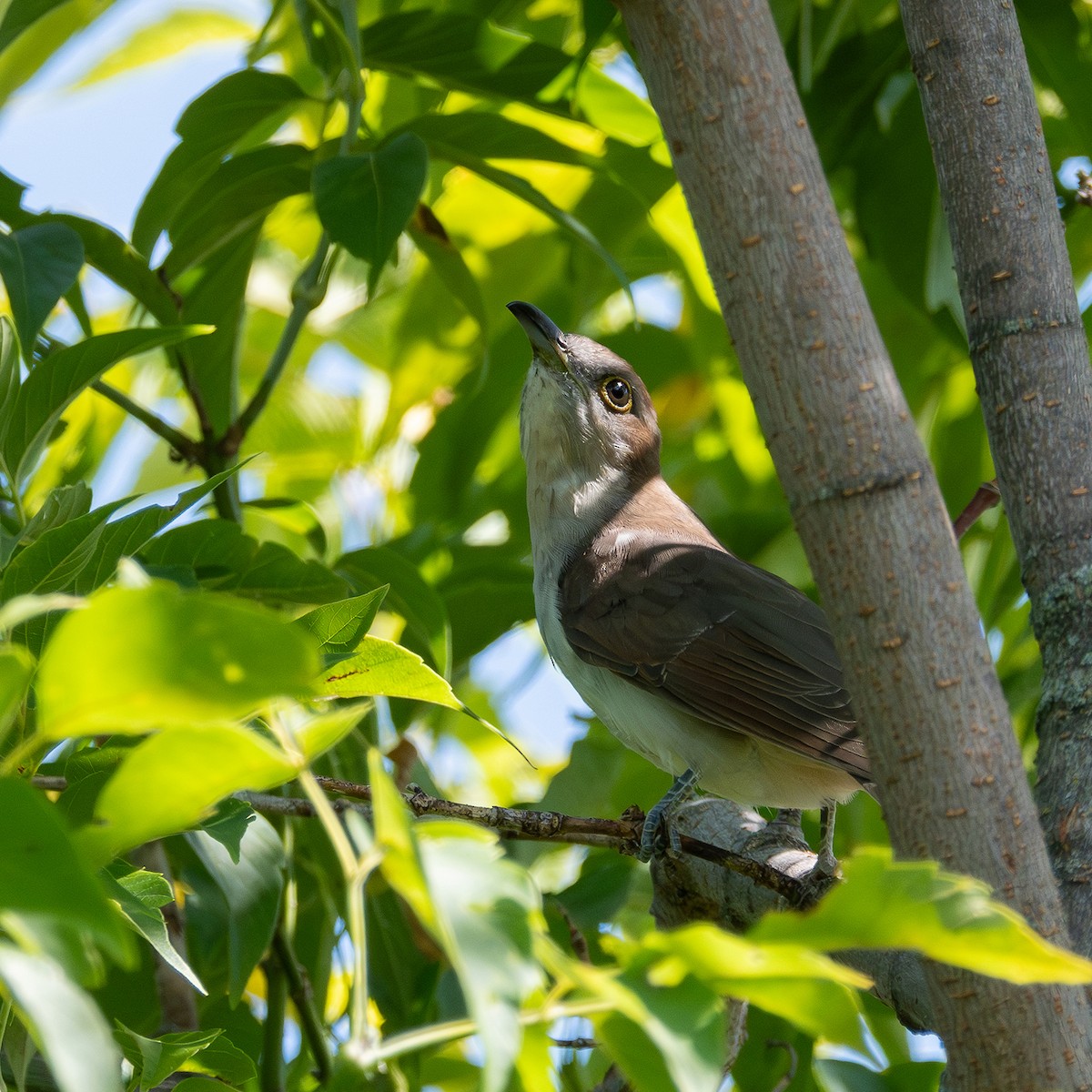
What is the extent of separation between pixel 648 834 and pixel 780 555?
5.02 ft

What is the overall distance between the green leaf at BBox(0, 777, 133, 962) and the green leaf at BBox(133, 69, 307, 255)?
93.4 inches

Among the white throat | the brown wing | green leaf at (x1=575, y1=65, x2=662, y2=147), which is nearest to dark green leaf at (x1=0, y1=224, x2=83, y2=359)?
green leaf at (x1=575, y1=65, x2=662, y2=147)

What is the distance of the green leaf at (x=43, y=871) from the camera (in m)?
0.87

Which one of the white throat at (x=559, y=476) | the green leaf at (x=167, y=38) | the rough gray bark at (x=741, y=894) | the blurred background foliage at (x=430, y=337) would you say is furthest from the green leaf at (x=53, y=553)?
the green leaf at (x=167, y=38)

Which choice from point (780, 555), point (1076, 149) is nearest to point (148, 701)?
point (780, 555)

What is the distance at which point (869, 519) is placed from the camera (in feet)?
4.70

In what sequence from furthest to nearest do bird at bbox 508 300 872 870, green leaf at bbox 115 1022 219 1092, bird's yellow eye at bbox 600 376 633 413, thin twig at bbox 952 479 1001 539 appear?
bird's yellow eye at bbox 600 376 633 413
bird at bbox 508 300 872 870
thin twig at bbox 952 479 1001 539
green leaf at bbox 115 1022 219 1092

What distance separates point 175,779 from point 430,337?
3.47 metres

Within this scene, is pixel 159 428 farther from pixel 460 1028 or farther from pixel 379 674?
pixel 460 1028

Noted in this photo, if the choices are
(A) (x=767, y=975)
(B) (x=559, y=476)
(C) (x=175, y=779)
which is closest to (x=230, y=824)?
(C) (x=175, y=779)

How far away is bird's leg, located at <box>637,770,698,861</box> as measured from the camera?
2.69 m

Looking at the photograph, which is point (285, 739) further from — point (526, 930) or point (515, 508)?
point (515, 508)

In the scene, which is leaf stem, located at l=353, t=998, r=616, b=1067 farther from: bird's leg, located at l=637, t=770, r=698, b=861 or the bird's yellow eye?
the bird's yellow eye

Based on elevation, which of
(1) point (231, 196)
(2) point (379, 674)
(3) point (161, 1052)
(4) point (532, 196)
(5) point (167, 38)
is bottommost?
(3) point (161, 1052)
